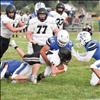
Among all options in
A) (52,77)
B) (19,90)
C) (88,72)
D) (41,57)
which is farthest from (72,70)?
(19,90)

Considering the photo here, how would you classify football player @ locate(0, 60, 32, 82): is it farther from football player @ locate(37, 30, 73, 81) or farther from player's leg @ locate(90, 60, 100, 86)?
player's leg @ locate(90, 60, 100, 86)

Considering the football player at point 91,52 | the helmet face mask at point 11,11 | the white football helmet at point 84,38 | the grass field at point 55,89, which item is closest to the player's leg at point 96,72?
the football player at point 91,52

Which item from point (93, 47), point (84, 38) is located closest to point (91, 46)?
point (93, 47)

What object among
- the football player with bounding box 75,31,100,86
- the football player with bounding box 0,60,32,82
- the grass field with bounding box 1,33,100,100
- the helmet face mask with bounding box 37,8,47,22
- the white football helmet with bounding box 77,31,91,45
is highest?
the helmet face mask with bounding box 37,8,47,22

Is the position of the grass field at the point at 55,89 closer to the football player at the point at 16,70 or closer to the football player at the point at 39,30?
the football player at the point at 16,70

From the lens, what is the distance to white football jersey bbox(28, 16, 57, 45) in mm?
10703

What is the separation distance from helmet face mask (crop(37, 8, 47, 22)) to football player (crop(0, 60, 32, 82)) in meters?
1.13

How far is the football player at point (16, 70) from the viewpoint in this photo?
32.2ft

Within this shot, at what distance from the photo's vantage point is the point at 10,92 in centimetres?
871

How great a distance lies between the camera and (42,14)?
34.1 feet

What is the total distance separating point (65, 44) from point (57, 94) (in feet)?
4.39

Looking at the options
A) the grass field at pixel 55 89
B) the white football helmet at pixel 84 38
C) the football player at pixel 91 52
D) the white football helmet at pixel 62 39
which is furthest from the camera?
the white football helmet at pixel 84 38

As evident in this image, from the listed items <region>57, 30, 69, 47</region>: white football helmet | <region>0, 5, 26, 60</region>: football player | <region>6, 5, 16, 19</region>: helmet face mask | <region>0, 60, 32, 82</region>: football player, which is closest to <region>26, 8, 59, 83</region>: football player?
<region>0, 5, 26, 60</region>: football player

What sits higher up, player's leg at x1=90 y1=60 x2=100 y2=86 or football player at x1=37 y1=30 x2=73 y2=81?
football player at x1=37 y1=30 x2=73 y2=81
